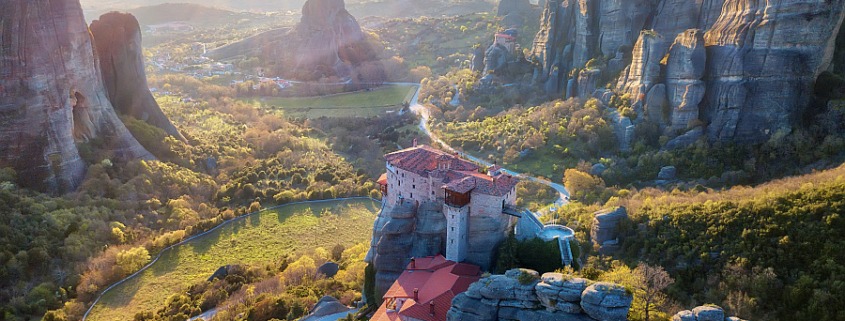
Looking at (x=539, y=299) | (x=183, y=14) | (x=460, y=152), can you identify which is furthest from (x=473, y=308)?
(x=183, y=14)

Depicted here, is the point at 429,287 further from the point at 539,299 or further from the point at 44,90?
the point at 44,90

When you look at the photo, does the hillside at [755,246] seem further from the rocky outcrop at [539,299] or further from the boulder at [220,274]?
the boulder at [220,274]

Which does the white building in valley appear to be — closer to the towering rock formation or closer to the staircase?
the staircase

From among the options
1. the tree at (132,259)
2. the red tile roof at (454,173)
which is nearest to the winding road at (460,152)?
the red tile roof at (454,173)

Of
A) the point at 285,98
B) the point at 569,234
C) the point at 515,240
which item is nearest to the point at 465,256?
the point at 515,240

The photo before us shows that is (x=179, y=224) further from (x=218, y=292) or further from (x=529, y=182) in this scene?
(x=529, y=182)

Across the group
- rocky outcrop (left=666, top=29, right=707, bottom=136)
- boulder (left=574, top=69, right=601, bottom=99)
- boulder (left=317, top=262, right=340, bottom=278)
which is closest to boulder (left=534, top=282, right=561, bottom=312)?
boulder (left=317, top=262, right=340, bottom=278)
